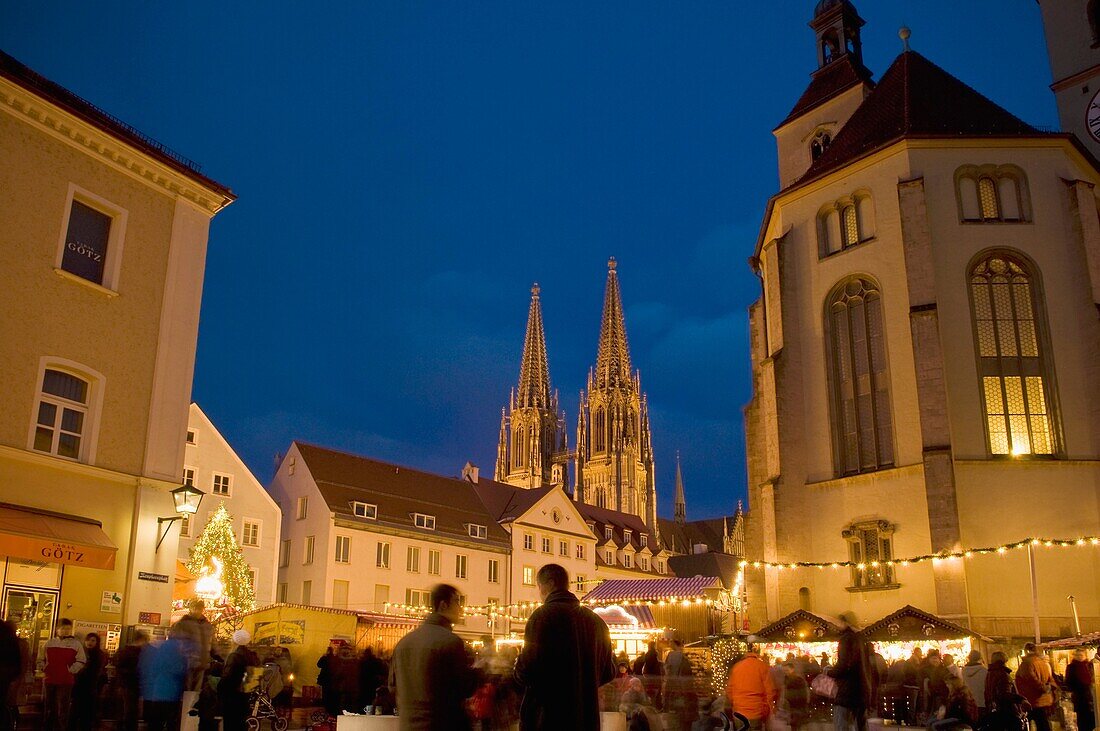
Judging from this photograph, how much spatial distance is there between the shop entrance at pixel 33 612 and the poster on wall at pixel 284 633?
1430 centimetres

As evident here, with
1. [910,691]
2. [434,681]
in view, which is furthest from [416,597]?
[434,681]

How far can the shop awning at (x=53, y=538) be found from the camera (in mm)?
13930

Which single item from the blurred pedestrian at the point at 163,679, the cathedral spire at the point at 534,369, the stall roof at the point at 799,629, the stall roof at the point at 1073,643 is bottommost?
the blurred pedestrian at the point at 163,679

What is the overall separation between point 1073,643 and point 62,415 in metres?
19.8

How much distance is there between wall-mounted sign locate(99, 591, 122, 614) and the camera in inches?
621

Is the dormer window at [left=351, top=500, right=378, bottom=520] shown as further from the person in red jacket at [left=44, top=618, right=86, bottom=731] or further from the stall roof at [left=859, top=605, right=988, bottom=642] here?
the person in red jacket at [left=44, top=618, right=86, bottom=731]

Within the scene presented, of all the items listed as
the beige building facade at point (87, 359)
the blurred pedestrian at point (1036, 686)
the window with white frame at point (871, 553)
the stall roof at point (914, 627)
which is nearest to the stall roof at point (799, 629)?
the stall roof at point (914, 627)

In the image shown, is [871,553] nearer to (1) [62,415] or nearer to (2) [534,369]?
(1) [62,415]

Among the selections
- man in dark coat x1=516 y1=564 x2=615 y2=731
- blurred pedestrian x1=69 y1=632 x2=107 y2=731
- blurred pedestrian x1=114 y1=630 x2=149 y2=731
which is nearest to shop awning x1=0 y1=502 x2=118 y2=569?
blurred pedestrian x1=69 y1=632 x2=107 y2=731

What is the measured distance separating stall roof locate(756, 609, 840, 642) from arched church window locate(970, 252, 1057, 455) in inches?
251

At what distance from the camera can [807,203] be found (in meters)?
28.3

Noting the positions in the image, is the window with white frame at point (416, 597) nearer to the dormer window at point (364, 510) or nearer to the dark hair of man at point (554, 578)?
the dormer window at point (364, 510)

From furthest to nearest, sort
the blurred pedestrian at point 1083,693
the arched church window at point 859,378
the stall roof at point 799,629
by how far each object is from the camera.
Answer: the arched church window at point 859,378 → the stall roof at point 799,629 → the blurred pedestrian at point 1083,693

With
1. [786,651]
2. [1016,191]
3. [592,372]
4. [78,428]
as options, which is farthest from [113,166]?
[592,372]
